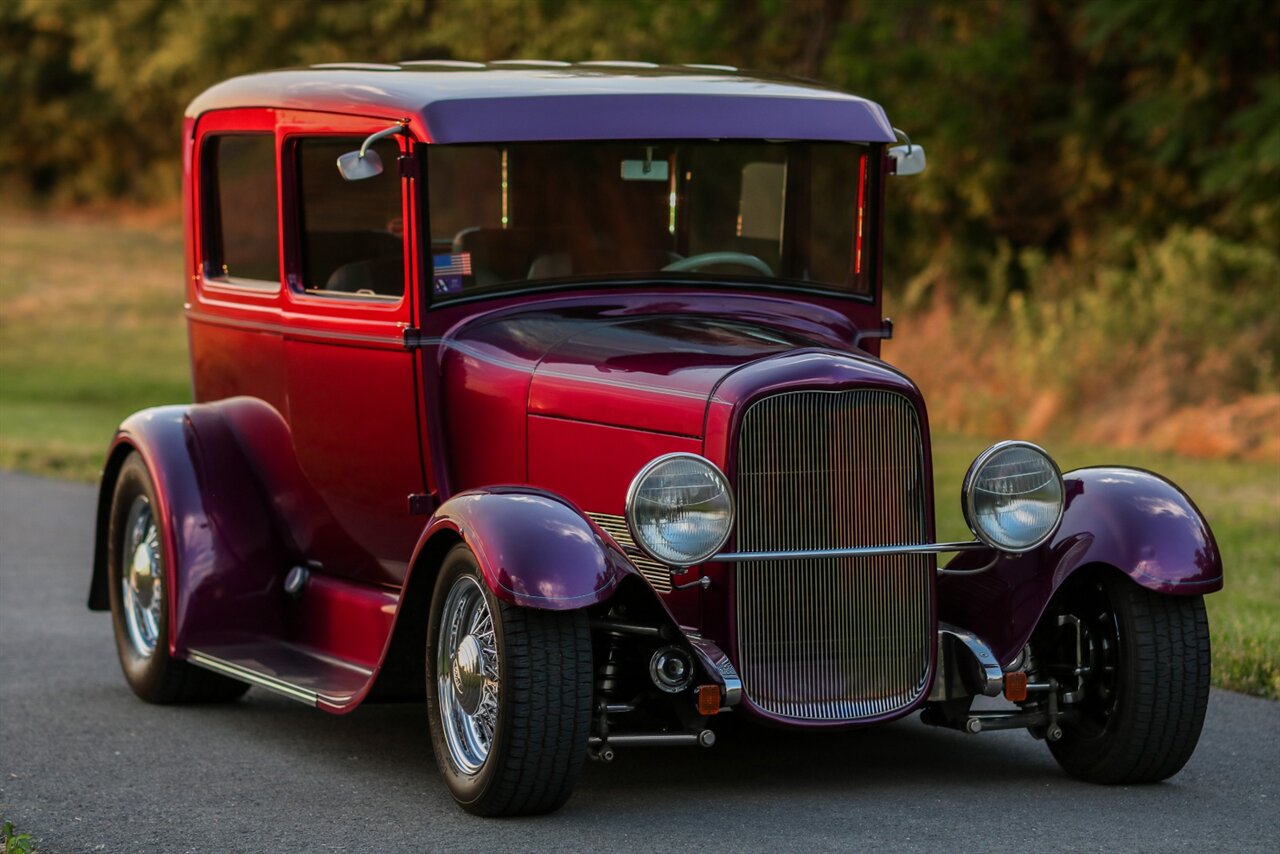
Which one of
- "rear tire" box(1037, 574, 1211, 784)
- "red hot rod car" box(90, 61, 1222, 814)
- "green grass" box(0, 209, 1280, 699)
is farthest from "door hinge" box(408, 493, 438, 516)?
"green grass" box(0, 209, 1280, 699)

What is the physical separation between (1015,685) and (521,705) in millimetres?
1389

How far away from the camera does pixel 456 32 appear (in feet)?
94.8

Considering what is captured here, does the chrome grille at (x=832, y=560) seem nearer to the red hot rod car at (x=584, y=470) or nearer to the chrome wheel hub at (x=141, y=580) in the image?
the red hot rod car at (x=584, y=470)

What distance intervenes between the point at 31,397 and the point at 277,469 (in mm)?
14141

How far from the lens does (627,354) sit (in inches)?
221

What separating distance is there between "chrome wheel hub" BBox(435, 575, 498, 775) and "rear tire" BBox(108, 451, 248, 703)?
5.51ft

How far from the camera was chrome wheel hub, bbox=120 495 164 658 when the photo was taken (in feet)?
22.8

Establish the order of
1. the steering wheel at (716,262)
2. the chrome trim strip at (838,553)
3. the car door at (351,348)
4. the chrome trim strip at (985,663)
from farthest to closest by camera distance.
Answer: the steering wheel at (716,262) < the car door at (351,348) < the chrome trim strip at (985,663) < the chrome trim strip at (838,553)

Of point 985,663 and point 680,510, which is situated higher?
point 680,510

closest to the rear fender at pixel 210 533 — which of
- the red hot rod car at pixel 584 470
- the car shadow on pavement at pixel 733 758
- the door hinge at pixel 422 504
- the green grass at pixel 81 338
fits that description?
the red hot rod car at pixel 584 470

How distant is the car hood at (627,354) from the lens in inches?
210

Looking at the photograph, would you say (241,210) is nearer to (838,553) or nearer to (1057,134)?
(838,553)

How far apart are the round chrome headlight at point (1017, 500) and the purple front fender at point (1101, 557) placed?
13 centimetres

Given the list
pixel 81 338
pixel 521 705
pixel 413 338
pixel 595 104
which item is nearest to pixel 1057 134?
pixel 81 338
